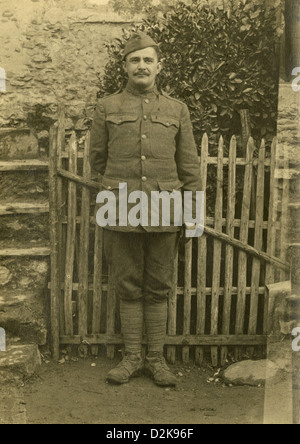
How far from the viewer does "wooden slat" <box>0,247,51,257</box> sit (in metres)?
4.60

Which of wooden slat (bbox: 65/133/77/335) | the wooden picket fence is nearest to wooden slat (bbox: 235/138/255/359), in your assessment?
the wooden picket fence

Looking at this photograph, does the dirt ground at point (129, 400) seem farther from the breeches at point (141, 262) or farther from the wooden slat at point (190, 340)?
the breeches at point (141, 262)

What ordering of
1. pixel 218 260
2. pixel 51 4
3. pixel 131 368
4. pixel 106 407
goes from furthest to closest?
pixel 51 4 → pixel 218 260 → pixel 131 368 → pixel 106 407

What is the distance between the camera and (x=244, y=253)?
473 cm

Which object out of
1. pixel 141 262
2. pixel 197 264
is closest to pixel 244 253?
pixel 197 264

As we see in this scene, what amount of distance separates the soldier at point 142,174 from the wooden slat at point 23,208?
24.5 inches

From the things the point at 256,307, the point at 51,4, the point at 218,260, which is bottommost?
the point at 256,307

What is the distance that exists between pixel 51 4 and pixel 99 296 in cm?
305

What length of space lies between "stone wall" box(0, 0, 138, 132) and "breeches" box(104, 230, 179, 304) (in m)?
2.25


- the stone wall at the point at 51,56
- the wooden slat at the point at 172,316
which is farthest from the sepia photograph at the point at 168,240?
the stone wall at the point at 51,56

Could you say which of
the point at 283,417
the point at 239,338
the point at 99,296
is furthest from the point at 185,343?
the point at 283,417

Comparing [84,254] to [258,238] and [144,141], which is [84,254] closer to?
[144,141]
